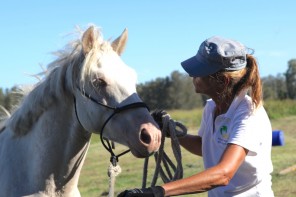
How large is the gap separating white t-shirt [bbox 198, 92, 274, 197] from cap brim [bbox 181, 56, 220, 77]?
23cm

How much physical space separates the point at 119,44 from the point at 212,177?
1.44 meters

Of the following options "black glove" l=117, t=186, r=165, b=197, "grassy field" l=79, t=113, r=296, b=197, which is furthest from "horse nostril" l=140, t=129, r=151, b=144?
"grassy field" l=79, t=113, r=296, b=197

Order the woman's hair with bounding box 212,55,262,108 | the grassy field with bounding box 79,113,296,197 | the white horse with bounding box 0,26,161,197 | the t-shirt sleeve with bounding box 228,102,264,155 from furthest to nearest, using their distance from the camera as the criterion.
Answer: the grassy field with bounding box 79,113,296,197, the white horse with bounding box 0,26,161,197, the woman's hair with bounding box 212,55,262,108, the t-shirt sleeve with bounding box 228,102,264,155

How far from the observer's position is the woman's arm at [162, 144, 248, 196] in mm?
2381

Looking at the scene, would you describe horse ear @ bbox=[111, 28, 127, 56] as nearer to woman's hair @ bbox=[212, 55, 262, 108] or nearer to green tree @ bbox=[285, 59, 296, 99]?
woman's hair @ bbox=[212, 55, 262, 108]

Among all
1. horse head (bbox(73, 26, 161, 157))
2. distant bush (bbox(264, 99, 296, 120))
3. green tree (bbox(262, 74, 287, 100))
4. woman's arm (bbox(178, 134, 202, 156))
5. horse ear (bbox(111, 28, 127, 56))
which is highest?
horse ear (bbox(111, 28, 127, 56))

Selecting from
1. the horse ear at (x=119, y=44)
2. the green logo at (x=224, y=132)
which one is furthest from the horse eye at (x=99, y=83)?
the green logo at (x=224, y=132)

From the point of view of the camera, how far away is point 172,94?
47.6 meters

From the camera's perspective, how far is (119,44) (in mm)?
3543

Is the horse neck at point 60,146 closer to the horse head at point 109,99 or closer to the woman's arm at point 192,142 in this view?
the horse head at point 109,99

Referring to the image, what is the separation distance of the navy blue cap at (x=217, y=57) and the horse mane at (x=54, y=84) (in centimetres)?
74

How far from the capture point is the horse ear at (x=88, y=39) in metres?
3.27

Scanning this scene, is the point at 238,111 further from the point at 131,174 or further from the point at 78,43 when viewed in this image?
the point at 131,174

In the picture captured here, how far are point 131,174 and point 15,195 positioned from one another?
9.40m
